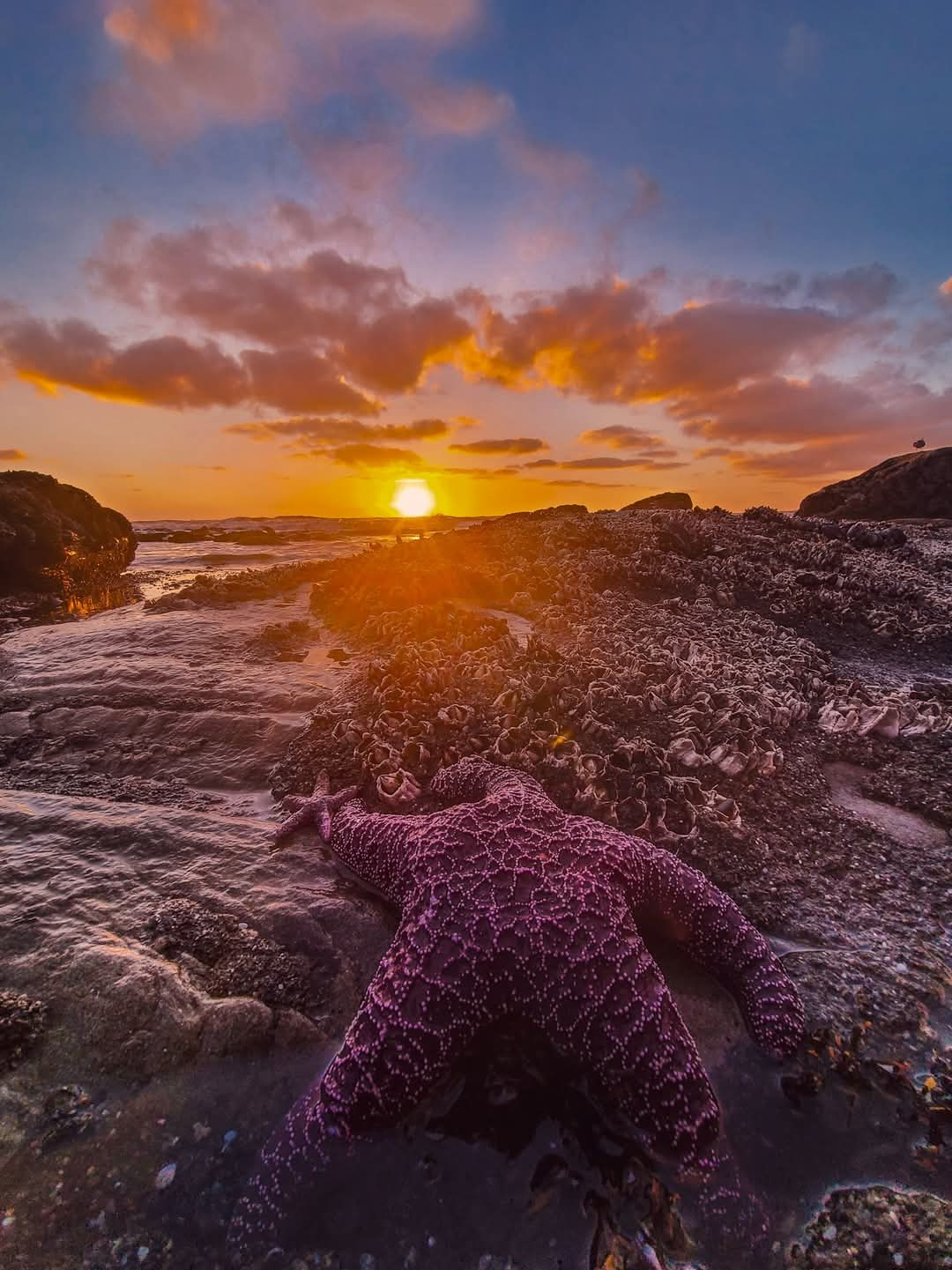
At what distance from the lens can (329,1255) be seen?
2.38 meters

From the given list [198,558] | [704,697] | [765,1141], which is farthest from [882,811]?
[198,558]

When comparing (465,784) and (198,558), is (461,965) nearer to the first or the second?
(465,784)

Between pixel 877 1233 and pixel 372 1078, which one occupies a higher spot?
pixel 372 1078

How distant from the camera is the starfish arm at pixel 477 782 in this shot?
434 cm

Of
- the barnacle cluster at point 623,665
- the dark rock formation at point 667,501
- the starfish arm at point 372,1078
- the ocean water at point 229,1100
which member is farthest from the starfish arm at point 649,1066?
the dark rock formation at point 667,501

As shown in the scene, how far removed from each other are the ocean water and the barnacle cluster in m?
1.32

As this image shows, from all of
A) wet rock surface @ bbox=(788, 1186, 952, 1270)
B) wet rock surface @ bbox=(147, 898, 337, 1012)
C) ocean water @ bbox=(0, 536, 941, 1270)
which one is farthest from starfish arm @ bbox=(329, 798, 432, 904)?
wet rock surface @ bbox=(788, 1186, 952, 1270)

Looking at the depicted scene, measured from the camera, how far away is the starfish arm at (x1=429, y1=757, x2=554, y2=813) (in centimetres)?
434

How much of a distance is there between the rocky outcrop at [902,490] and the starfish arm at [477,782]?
31215 millimetres

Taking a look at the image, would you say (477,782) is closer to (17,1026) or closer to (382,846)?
(382,846)

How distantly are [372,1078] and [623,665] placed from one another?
16.5 ft

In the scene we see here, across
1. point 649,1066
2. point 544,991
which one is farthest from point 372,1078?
point 649,1066

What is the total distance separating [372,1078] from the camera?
8.93ft

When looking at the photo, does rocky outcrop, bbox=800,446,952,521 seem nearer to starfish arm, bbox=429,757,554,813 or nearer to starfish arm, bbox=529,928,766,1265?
starfish arm, bbox=429,757,554,813
